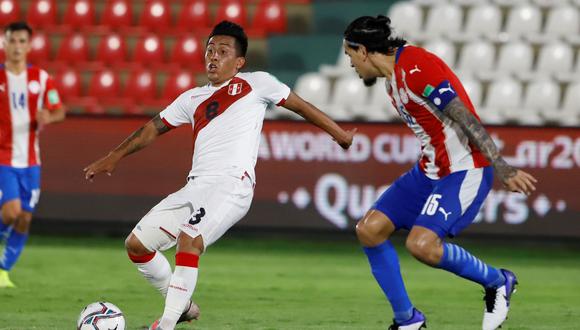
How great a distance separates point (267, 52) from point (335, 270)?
5.65 meters

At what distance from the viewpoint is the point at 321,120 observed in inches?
275

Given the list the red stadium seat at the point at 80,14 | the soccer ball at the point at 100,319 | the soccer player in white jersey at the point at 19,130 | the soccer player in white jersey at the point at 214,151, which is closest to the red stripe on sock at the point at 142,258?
the soccer player in white jersey at the point at 214,151

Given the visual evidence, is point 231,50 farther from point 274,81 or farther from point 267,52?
point 267,52

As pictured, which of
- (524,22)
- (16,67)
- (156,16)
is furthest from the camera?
(156,16)

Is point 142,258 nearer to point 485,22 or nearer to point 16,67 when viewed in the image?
point 16,67

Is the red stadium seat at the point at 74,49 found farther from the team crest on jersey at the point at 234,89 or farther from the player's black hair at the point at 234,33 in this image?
the team crest on jersey at the point at 234,89

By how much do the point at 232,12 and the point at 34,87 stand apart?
655 cm

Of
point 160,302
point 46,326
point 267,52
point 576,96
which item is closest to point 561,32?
point 576,96

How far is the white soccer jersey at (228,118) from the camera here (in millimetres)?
6867

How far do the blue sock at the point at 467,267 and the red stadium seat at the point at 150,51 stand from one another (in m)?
9.86

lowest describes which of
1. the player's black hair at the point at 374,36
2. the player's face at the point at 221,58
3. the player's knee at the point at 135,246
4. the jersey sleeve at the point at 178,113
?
the player's knee at the point at 135,246

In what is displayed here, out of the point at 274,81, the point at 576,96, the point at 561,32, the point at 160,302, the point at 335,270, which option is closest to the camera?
the point at 274,81

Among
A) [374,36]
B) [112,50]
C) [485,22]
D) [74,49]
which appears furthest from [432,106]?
[74,49]

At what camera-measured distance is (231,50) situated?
7.04m
